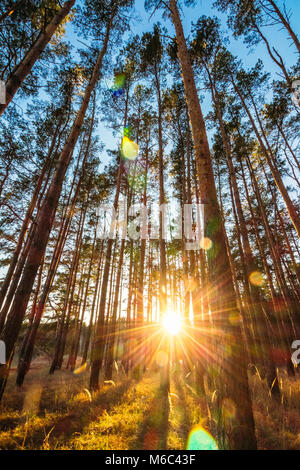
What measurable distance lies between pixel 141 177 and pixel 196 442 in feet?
37.9

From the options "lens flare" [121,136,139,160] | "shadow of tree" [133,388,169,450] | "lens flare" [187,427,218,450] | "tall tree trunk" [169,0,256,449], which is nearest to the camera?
"tall tree trunk" [169,0,256,449]

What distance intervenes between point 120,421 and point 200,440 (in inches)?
64.8

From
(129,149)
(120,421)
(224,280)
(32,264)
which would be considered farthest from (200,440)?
(129,149)

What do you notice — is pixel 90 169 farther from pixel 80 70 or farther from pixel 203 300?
pixel 203 300

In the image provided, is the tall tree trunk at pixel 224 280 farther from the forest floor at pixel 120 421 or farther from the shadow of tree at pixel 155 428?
the shadow of tree at pixel 155 428

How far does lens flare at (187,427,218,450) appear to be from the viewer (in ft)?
9.65

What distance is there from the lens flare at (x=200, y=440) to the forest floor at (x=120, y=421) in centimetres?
11

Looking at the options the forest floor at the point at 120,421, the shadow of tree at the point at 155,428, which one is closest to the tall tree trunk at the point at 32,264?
the forest floor at the point at 120,421

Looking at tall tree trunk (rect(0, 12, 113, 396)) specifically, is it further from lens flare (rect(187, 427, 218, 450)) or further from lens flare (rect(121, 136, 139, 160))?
lens flare (rect(121, 136, 139, 160))

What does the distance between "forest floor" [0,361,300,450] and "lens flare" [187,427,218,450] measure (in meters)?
0.11

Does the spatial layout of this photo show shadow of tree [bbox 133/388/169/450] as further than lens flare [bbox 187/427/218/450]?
Yes

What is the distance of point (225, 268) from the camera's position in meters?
2.79

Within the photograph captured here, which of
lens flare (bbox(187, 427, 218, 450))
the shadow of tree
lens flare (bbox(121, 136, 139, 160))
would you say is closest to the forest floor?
the shadow of tree

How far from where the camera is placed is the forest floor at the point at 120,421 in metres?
3.04
